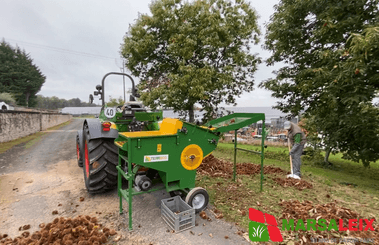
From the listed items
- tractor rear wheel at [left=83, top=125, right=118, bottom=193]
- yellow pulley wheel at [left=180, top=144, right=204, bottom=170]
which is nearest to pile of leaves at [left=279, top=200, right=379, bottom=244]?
yellow pulley wheel at [left=180, top=144, right=204, bottom=170]

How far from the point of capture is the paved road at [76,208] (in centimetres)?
270

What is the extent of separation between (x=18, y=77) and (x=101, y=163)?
162ft

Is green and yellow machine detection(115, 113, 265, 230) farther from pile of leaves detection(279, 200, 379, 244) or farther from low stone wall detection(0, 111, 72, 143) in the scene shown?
low stone wall detection(0, 111, 72, 143)

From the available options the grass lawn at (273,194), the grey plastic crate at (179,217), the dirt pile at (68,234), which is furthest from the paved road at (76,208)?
the grass lawn at (273,194)

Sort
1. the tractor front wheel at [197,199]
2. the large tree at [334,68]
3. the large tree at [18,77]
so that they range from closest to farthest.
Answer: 1. the tractor front wheel at [197,199]
2. the large tree at [334,68]
3. the large tree at [18,77]

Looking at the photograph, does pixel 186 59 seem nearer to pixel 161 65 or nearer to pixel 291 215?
pixel 161 65

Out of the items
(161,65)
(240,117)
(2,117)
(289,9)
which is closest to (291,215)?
(240,117)

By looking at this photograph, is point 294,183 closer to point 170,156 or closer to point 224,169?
point 224,169

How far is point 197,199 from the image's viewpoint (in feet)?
10.7

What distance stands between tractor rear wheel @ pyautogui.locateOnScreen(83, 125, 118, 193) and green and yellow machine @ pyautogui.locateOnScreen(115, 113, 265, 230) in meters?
0.42

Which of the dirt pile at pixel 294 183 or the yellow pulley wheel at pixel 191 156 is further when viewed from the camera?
the dirt pile at pixel 294 183

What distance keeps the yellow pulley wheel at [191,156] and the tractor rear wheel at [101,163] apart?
4.43 ft

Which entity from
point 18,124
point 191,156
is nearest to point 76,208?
point 191,156

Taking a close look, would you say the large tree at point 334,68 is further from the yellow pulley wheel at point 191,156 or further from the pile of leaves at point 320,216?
the yellow pulley wheel at point 191,156
